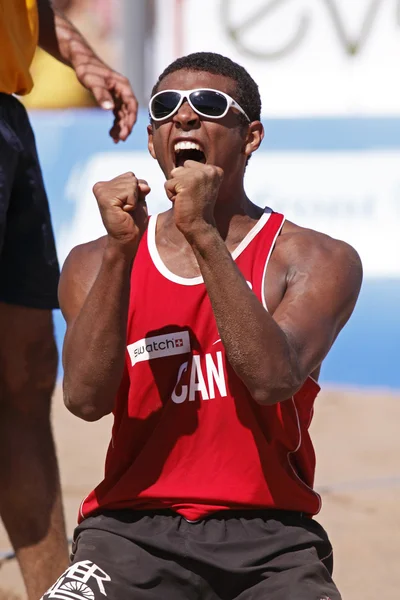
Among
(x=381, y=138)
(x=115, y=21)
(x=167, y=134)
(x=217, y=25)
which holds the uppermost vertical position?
(x=115, y=21)

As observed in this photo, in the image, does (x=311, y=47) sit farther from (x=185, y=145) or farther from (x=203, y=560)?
(x=203, y=560)

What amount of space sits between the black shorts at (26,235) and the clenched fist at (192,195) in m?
1.16

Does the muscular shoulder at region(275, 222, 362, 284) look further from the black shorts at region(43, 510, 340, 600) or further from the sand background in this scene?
the sand background

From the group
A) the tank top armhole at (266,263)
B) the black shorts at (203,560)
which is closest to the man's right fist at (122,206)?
the tank top armhole at (266,263)

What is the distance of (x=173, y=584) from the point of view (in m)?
2.62

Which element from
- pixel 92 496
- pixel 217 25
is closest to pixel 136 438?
pixel 92 496

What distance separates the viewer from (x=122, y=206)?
264cm

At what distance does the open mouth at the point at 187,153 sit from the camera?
277 cm

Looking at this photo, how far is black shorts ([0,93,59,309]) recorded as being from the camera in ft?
11.9

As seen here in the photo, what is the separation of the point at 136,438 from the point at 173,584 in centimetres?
36

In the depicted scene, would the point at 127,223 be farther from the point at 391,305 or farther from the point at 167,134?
the point at 391,305

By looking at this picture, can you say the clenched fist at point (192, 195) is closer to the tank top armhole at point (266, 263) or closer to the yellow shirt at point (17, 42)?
the tank top armhole at point (266, 263)

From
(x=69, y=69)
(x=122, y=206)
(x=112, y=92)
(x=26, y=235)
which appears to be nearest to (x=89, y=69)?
(x=112, y=92)

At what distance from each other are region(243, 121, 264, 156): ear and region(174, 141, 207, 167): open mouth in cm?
16
